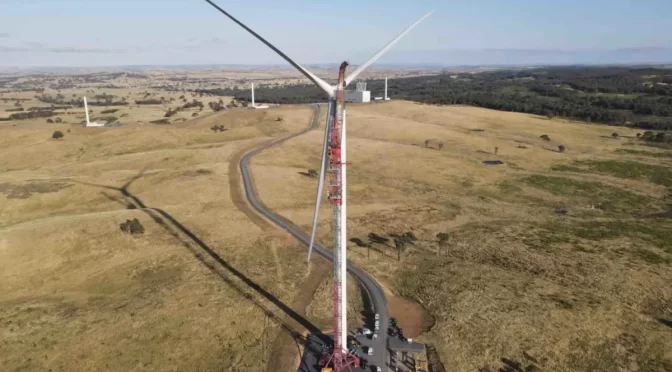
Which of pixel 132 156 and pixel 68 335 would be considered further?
pixel 132 156

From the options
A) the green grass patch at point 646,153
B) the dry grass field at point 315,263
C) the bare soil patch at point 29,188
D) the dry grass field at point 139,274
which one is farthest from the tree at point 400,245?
the green grass patch at point 646,153

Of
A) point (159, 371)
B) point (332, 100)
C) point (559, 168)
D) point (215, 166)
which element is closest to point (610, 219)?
point (559, 168)

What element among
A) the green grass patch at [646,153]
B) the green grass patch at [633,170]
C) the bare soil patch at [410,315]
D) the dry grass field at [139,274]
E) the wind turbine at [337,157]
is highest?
the wind turbine at [337,157]

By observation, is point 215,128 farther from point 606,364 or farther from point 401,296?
point 606,364

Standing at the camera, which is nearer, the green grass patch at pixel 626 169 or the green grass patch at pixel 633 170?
the green grass patch at pixel 633 170

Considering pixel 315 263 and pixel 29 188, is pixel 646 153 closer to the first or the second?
pixel 315 263

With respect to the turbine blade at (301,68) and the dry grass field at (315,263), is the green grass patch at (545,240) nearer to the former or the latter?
the dry grass field at (315,263)
